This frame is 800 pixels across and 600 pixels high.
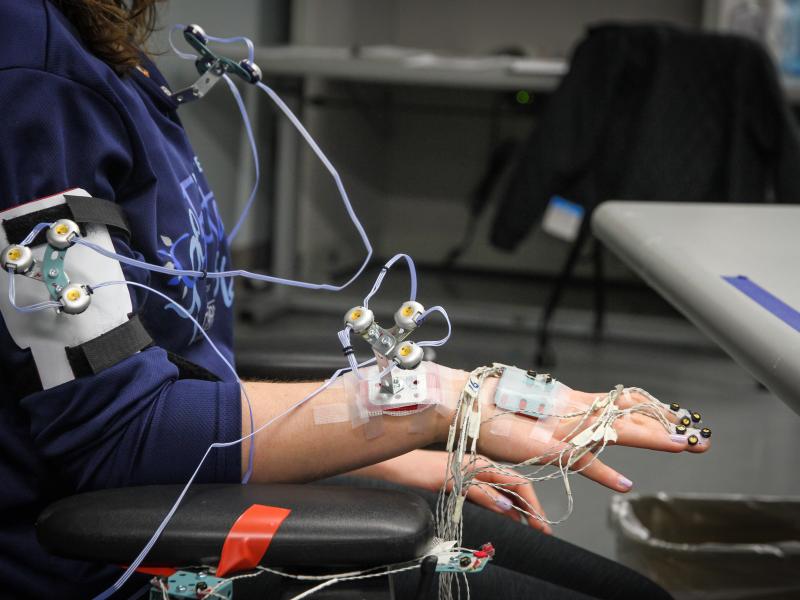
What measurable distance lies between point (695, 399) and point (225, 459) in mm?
1914

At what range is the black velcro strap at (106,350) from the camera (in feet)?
1.83

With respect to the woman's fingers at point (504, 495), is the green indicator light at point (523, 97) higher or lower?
higher

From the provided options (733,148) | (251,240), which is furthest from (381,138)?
(733,148)

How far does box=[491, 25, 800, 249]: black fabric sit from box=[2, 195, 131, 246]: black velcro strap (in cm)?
179

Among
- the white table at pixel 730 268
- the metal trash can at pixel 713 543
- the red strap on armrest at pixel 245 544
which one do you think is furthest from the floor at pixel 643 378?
the red strap on armrest at pixel 245 544

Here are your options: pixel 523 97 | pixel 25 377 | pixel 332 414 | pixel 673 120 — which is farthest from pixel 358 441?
pixel 523 97

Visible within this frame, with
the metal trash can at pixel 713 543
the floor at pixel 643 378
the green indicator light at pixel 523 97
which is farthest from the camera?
the green indicator light at pixel 523 97

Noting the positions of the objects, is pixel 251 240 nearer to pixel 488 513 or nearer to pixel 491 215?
pixel 491 215

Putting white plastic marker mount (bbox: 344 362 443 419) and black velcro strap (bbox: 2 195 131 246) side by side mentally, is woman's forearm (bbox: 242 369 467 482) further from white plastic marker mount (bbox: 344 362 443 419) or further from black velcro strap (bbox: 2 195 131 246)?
black velcro strap (bbox: 2 195 131 246)

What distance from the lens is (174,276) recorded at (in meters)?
0.69

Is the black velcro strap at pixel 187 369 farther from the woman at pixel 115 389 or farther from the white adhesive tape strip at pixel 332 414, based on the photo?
the white adhesive tape strip at pixel 332 414

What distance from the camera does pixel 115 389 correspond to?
572mm

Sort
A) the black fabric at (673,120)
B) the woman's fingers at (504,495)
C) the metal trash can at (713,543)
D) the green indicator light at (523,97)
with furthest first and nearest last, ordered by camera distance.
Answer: the green indicator light at (523,97) < the black fabric at (673,120) < the metal trash can at (713,543) < the woman's fingers at (504,495)

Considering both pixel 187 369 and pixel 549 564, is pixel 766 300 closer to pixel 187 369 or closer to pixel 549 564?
pixel 549 564
